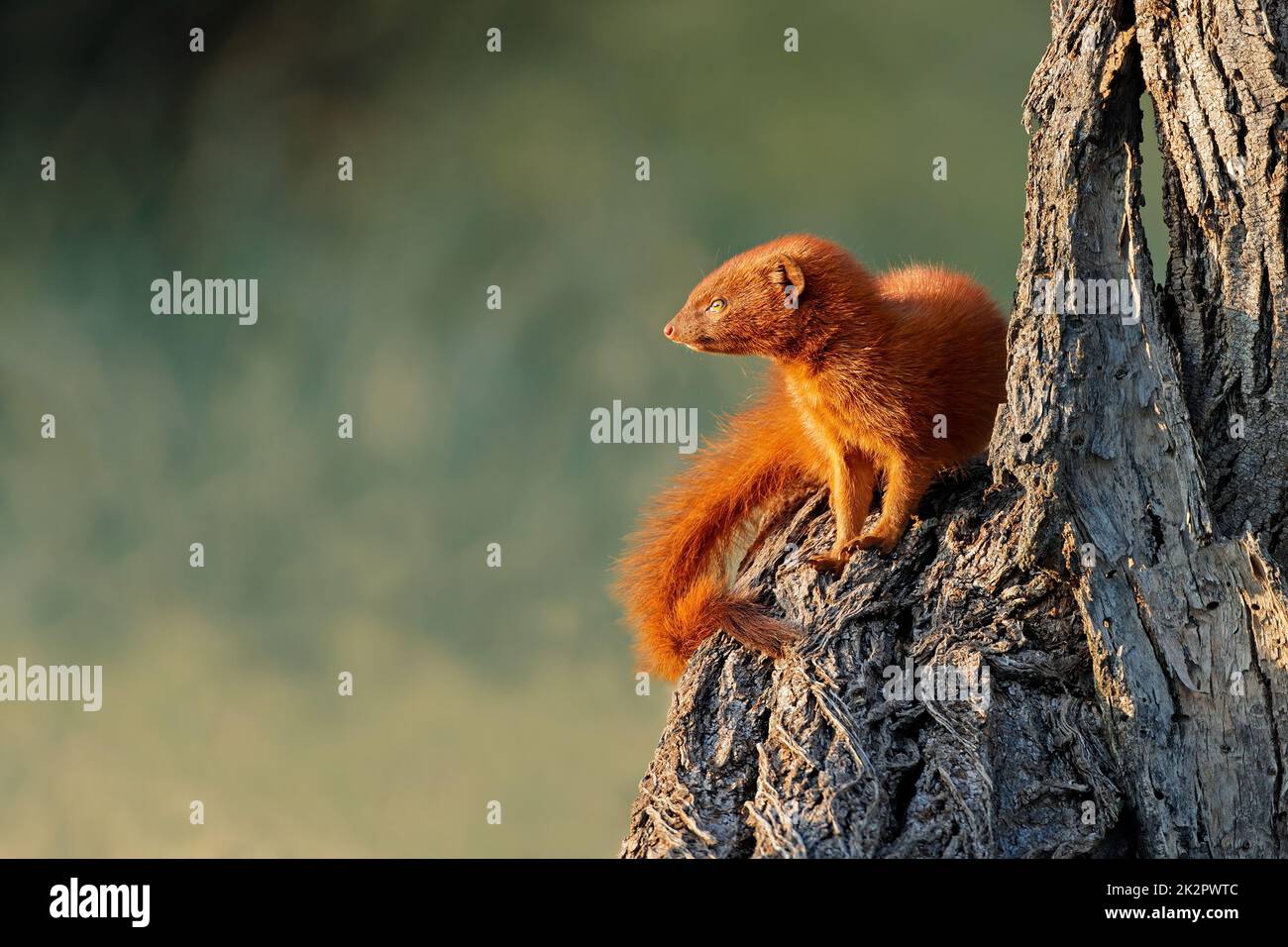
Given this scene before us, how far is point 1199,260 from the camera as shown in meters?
3.38

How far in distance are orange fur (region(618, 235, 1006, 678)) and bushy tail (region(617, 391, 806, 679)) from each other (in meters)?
0.01

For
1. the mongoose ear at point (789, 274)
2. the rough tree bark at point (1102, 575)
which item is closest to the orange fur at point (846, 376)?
the mongoose ear at point (789, 274)

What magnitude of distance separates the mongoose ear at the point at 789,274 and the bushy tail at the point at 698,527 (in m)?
0.57

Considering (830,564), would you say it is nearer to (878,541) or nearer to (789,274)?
(878,541)

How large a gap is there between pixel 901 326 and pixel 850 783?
136cm

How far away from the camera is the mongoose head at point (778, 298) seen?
11.5ft

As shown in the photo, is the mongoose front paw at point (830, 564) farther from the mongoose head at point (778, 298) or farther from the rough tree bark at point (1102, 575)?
the mongoose head at point (778, 298)

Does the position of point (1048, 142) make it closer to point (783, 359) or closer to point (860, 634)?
point (783, 359)

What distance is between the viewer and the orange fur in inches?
138

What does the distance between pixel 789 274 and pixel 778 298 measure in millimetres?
75

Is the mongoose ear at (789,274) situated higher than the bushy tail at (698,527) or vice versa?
the mongoose ear at (789,274)

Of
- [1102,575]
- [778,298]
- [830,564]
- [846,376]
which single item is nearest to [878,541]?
[830,564]

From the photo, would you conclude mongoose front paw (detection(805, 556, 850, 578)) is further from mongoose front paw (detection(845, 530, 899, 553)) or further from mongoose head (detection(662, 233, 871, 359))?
mongoose head (detection(662, 233, 871, 359))
